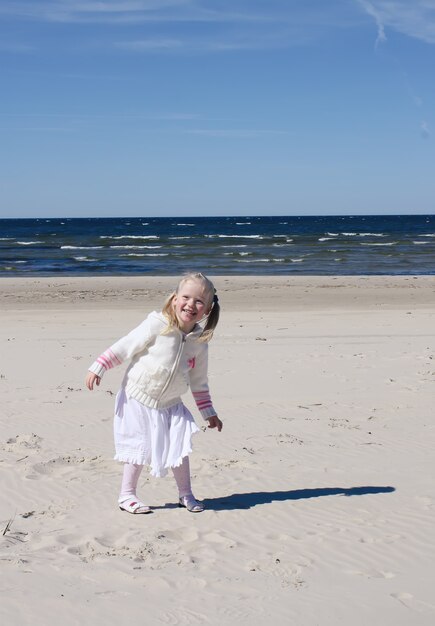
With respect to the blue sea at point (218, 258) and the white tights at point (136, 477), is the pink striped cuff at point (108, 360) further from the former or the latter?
the blue sea at point (218, 258)

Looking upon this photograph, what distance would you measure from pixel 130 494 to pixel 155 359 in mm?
801

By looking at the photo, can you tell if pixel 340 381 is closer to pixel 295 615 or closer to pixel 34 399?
pixel 34 399

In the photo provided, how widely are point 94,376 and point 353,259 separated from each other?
101ft

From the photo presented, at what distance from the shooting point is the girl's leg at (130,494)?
454 centimetres

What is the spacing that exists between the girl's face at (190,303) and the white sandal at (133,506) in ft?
3.34

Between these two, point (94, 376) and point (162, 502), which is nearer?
point (94, 376)

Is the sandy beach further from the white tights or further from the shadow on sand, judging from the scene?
the white tights

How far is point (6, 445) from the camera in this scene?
19.5 feet

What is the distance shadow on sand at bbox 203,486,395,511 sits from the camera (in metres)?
4.76

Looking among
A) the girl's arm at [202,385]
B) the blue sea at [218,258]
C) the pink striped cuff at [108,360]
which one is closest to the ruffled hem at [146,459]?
the girl's arm at [202,385]

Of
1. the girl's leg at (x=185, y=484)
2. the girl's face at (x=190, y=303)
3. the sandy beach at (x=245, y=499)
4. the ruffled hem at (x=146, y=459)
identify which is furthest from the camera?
the girl's leg at (x=185, y=484)

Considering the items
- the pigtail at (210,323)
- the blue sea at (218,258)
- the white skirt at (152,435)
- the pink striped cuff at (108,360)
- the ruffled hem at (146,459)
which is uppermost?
the pigtail at (210,323)

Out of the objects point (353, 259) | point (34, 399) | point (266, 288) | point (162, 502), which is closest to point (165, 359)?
point (162, 502)

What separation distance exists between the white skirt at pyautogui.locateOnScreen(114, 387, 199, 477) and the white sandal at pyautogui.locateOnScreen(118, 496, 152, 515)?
188 mm
